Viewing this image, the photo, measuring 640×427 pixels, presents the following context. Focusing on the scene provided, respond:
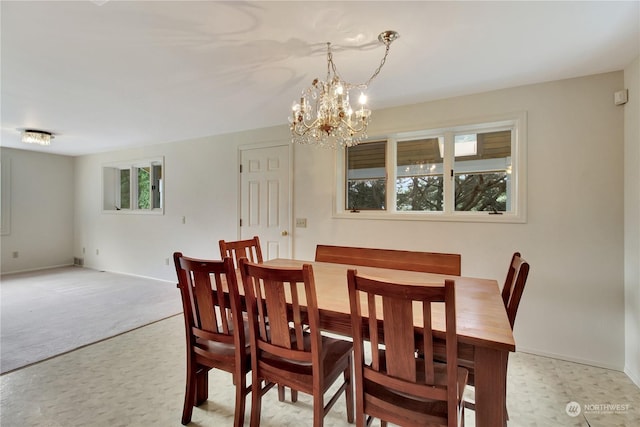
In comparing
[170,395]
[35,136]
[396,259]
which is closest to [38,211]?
[35,136]

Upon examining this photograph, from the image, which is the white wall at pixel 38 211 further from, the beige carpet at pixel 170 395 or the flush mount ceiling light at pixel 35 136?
the beige carpet at pixel 170 395

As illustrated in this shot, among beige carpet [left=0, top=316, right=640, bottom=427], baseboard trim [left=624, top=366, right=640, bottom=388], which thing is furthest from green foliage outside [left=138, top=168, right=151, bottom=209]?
baseboard trim [left=624, top=366, right=640, bottom=388]

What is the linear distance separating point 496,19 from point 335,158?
6.27 feet

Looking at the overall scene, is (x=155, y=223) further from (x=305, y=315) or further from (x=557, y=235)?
(x=557, y=235)

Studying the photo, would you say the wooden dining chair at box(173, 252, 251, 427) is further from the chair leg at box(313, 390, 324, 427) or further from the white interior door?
the white interior door

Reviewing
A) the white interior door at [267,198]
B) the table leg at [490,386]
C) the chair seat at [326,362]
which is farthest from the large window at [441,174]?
the table leg at [490,386]

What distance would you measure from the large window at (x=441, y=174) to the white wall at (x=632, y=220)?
0.63 m

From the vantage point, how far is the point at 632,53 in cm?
198

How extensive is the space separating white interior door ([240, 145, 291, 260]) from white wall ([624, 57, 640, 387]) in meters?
3.02

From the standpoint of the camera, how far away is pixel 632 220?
2084 mm

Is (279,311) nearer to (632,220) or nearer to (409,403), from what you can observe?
(409,403)

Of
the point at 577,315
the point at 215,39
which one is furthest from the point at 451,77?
the point at 577,315

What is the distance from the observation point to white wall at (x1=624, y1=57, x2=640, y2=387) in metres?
2.02

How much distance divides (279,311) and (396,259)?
4.03ft
